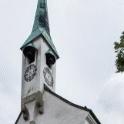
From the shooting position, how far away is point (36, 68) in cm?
4203

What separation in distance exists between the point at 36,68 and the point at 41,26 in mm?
4721

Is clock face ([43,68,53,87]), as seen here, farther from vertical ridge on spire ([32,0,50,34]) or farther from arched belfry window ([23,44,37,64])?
vertical ridge on spire ([32,0,50,34])

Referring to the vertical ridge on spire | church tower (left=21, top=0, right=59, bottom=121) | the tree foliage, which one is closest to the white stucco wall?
church tower (left=21, top=0, right=59, bottom=121)

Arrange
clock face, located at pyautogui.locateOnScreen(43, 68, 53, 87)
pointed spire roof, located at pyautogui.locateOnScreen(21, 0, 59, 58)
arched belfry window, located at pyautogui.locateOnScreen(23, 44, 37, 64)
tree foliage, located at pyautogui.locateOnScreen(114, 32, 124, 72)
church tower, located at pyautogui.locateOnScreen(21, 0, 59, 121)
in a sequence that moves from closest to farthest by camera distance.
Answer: tree foliage, located at pyautogui.locateOnScreen(114, 32, 124, 72)
church tower, located at pyautogui.locateOnScreen(21, 0, 59, 121)
clock face, located at pyautogui.locateOnScreen(43, 68, 53, 87)
arched belfry window, located at pyautogui.locateOnScreen(23, 44, 37, 64)
pointed spire roof, located at pyautogui.locateOnScreen(21, 0, 59, 58)

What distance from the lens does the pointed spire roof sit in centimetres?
4359

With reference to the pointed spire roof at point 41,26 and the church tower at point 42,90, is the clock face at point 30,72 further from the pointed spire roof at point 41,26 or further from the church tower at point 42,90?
the pointed spire roof at point 41,26

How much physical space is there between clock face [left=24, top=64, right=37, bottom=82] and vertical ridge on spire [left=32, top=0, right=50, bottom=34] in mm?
3769

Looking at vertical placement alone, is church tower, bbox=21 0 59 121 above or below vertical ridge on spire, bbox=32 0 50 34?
below

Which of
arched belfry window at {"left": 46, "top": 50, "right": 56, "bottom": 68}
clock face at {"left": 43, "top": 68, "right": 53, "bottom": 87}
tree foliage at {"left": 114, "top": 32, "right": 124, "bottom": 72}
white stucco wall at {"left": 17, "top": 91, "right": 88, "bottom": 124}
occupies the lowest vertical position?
white stucco wall at {"left": 17, "top": 91, "right": 88, "bottom": 124}

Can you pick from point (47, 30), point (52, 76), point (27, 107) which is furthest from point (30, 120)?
point (47, 30)

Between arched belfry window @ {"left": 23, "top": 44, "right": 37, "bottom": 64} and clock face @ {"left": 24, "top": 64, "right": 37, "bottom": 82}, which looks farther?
arched belfry window @ {"left": 23, "top": 44, "right": 37, "bottom": 64}

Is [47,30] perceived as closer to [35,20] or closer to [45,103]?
[35,20]

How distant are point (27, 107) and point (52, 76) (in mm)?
3274

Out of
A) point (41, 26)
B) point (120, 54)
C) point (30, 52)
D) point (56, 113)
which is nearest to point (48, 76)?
point (30, 52)
